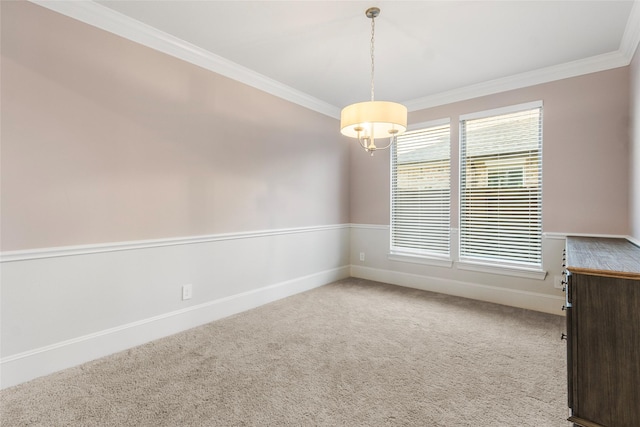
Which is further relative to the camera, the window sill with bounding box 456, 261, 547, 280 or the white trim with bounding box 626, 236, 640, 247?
the window sill with bounding box 456, 261, 547, 280

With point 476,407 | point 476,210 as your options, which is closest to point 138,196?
point 476,407

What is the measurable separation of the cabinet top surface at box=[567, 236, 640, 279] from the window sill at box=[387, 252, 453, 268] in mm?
1732

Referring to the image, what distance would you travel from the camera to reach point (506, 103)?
340 cm

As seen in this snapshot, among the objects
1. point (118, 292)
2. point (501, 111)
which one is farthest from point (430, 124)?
point (118, 292)

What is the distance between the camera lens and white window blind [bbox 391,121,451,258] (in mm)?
3906

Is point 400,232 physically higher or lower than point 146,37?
lower

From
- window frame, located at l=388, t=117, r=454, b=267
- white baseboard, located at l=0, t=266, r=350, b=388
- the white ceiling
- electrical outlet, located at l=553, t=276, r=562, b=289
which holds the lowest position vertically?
white baseboard, located at l=0, t=266, r=350, b=388

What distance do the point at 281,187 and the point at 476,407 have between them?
108 inches

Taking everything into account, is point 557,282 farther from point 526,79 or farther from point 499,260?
point 526,79

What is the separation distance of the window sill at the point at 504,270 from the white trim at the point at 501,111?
5.63 ft

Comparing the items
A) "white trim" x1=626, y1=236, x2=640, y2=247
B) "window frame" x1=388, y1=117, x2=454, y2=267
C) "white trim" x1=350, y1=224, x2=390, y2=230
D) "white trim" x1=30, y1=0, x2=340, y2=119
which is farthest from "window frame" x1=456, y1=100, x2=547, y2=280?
"white trim" x1=30, y1=0, x2=340, y2=119

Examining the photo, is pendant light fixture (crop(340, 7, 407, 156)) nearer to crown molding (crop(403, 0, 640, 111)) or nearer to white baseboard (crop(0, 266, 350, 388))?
crown molding (crop(403, 0, 640, 111))

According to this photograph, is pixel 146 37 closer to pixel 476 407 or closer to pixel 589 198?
pixel 476 407

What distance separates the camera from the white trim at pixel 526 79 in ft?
9.32
